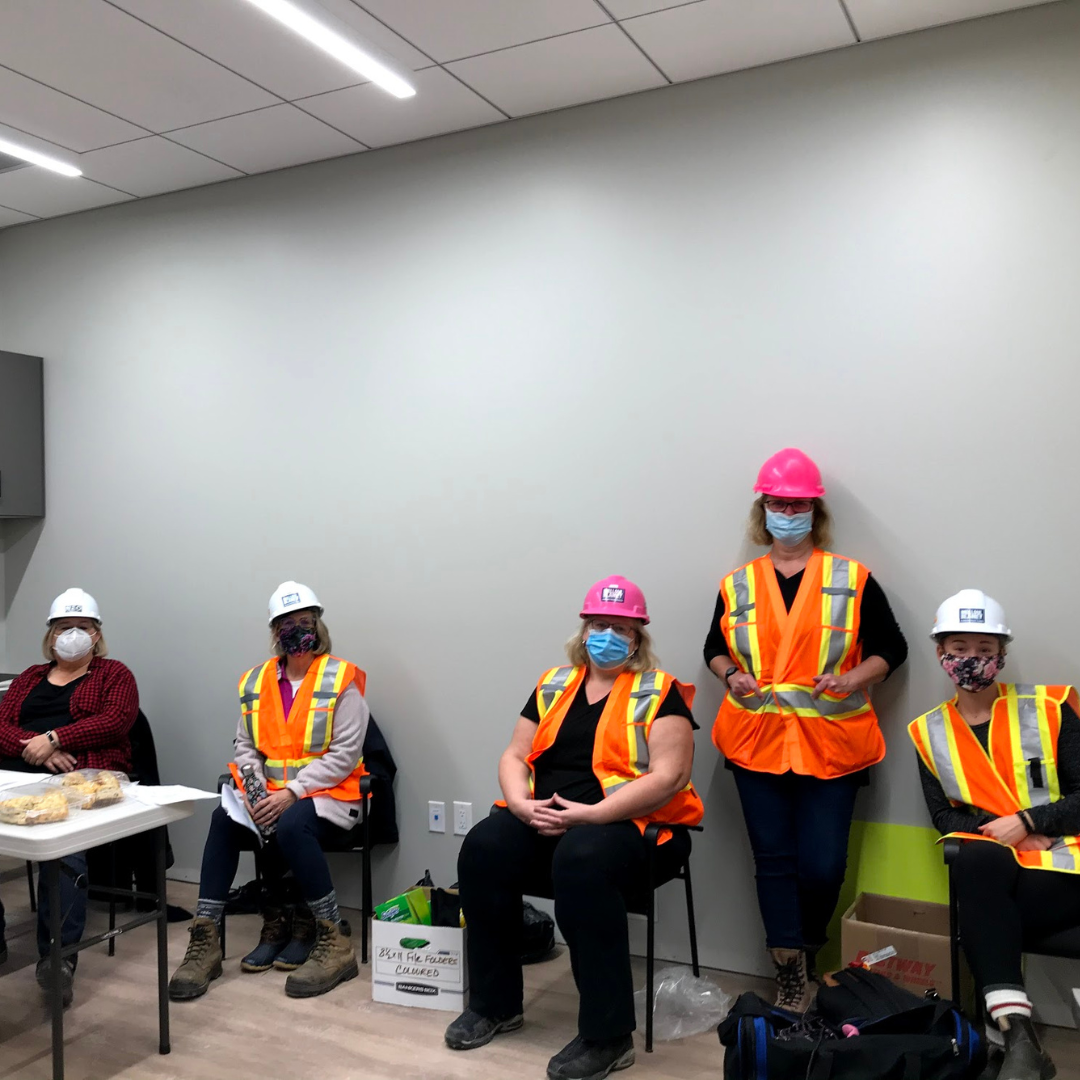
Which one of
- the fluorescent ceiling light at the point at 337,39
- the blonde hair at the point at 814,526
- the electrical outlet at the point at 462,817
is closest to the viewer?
the fluorescent ceiling light at the point at 337,39

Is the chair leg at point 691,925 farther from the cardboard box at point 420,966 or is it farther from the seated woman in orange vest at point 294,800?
the seated woman in orange vest at point 294,800

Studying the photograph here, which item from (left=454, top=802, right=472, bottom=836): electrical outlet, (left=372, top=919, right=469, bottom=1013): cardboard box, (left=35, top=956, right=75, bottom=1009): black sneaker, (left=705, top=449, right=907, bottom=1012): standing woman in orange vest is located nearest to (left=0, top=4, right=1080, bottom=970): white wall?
(left=454, top=802, right=472, bottom=836): electrical outlet

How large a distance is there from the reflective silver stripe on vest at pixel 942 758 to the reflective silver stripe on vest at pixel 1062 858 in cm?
27

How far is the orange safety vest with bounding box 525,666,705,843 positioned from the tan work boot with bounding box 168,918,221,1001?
1245mm

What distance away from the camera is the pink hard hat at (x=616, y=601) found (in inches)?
129

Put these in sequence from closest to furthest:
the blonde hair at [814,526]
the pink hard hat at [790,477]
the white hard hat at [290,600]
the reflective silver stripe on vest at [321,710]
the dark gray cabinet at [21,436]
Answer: the pink hard hat at [790,477]
the blonde hair at [814,526]
the reflective silver stripe on vest at [321,710]
the white hard hat at [290,600]
the dark gray cabinet at [21,436]

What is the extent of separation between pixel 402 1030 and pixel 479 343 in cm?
239

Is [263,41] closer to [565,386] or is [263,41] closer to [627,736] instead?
[565,386]

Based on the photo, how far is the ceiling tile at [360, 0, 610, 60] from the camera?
303cm

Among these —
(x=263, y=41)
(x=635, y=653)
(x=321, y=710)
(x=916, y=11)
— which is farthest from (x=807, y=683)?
(x=263, y=41)

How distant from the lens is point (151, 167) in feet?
14.3

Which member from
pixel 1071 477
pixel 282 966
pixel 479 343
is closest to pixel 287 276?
pixel 479 343

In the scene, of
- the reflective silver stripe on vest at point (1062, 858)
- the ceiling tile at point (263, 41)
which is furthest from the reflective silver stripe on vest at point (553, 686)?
the ceiling tile at point (263, 41)

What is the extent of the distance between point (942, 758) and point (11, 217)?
4760 mm
